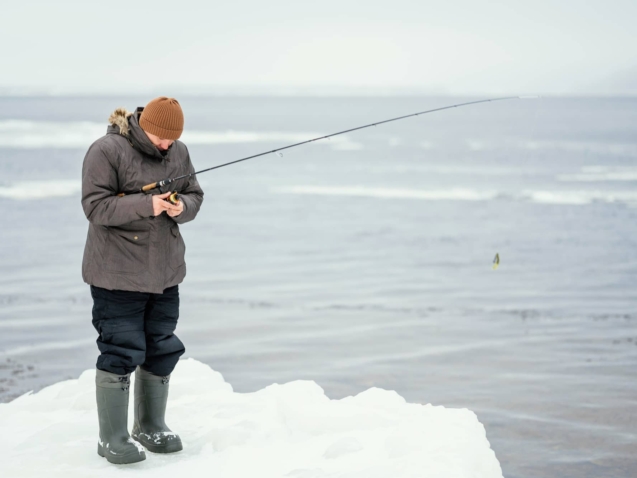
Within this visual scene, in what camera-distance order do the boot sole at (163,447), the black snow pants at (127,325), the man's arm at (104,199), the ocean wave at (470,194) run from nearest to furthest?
the man's arm at (104,199) < the black snow pants at (127,325) < the boot sole at (163,447) < the ocean wave at (470,194)

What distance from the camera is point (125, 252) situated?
11.7ft

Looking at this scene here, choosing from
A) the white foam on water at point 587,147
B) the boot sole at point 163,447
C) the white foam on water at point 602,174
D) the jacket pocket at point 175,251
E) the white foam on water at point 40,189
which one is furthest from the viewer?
the white foam on water at point 587,147

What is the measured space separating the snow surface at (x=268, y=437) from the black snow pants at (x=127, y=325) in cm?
46

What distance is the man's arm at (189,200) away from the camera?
Answer: 3.64 meters

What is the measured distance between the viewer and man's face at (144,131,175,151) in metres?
3.58

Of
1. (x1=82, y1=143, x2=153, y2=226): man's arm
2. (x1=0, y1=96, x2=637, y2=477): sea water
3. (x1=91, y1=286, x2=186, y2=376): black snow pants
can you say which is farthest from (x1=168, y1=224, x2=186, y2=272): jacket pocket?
(x1=0, y1=96, x2=637, y2=477): sea water

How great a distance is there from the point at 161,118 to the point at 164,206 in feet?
1.18

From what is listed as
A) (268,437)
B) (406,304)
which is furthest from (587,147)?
(268,437)

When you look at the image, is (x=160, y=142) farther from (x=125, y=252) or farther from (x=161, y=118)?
(x=125, y=252)

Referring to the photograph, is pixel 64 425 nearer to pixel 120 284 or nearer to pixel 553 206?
pixel 120 284

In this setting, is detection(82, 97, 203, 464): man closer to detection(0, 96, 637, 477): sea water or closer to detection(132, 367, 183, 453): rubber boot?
detection(132, 367, 183, 453): rubber boot

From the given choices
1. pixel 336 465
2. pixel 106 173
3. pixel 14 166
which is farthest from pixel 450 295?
pixel 14 166

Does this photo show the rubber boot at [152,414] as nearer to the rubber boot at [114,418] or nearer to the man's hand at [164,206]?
the rubber boot at [114,418]

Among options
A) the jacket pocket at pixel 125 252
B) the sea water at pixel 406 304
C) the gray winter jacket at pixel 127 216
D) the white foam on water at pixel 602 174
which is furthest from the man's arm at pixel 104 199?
the white foam on water at pixel 602 174
